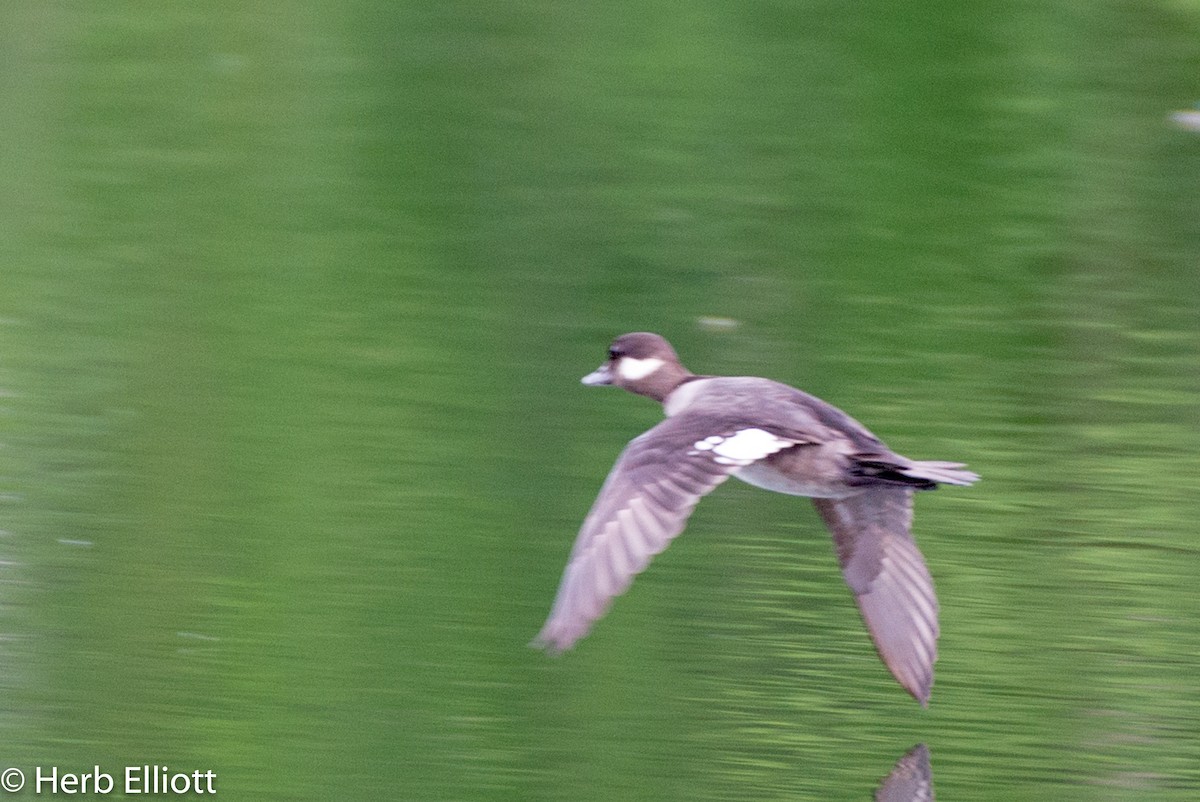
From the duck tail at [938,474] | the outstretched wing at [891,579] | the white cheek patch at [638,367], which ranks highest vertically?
the white cheek patch at [638,367]

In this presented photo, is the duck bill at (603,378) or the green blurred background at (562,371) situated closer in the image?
the green blurred background at (562,371)

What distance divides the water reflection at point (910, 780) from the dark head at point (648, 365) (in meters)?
1.00

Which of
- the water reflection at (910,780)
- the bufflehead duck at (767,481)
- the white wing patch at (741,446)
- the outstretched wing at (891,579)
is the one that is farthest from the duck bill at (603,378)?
the water reflection at (910,780)

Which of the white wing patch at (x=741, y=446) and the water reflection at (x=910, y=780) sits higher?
the white wing patch at (x=741, y=446)

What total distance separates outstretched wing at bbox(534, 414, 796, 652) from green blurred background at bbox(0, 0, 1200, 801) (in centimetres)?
84

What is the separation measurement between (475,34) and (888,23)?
1484 mm

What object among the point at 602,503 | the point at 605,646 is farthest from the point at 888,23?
the point at 602,503

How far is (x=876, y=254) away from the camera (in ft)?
20.2

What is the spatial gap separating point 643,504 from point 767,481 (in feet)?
2.03

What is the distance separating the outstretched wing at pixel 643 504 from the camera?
3.28 m

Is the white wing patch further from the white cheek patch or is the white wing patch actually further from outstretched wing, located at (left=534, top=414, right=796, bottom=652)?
the white cheek patch

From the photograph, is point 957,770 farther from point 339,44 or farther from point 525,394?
point 339,44

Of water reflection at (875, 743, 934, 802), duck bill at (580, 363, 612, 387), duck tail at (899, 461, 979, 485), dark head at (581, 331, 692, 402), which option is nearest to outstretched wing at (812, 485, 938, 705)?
water reflection at (875, 743, 934, 802)

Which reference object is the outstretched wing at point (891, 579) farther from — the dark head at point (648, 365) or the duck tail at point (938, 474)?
the dark head at point (648, 365)
